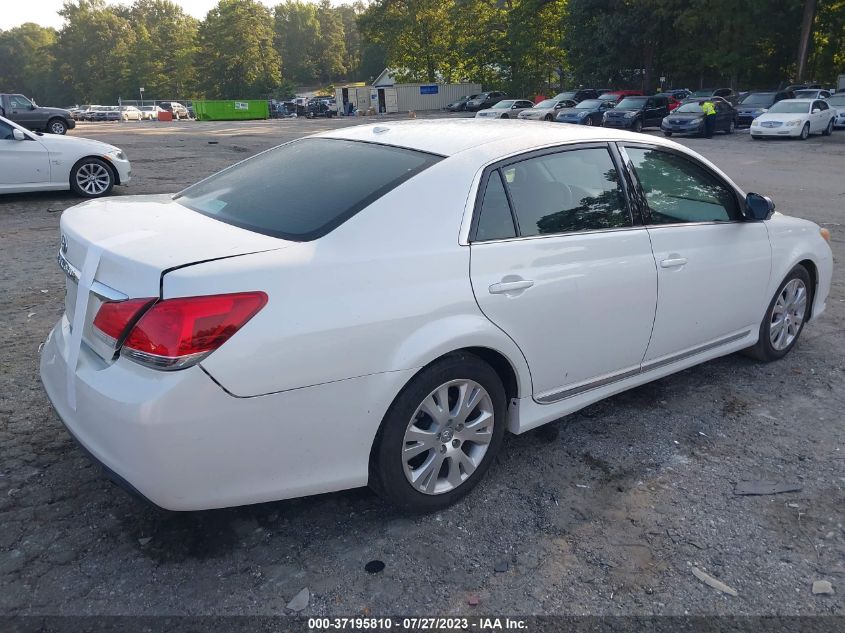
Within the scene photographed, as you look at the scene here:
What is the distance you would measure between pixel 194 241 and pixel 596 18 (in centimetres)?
5152

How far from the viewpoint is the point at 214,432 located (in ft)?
7.84

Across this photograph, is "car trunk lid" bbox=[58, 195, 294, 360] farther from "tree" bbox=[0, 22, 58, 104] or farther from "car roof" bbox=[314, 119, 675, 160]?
"tree" bbox=[0, 22, 58, 104]

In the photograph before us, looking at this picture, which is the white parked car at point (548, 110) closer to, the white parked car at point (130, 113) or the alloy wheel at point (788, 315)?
the alloy wheel at point (788, 315)

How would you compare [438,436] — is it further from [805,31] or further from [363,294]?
[805,31]


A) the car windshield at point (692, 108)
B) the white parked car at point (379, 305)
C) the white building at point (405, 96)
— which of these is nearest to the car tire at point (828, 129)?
the car windshield at point (692, 108)

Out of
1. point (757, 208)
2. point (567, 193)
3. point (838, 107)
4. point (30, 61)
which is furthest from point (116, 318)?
point (30, 61)

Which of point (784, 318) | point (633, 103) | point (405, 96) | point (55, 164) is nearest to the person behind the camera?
point (784, 318)

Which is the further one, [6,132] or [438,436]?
[6,132]

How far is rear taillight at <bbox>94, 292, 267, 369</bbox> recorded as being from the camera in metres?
2.35

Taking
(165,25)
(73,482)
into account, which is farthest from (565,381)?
(165,25)

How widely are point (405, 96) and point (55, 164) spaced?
5451 cm

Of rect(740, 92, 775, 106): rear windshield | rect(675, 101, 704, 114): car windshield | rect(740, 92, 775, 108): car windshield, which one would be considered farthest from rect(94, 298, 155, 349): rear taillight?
rect(740, 92, 775, 106): rear windshield

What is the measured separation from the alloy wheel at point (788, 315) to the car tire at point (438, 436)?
2.53 metres

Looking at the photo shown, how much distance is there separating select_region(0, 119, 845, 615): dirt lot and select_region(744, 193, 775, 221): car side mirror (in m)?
1.12
